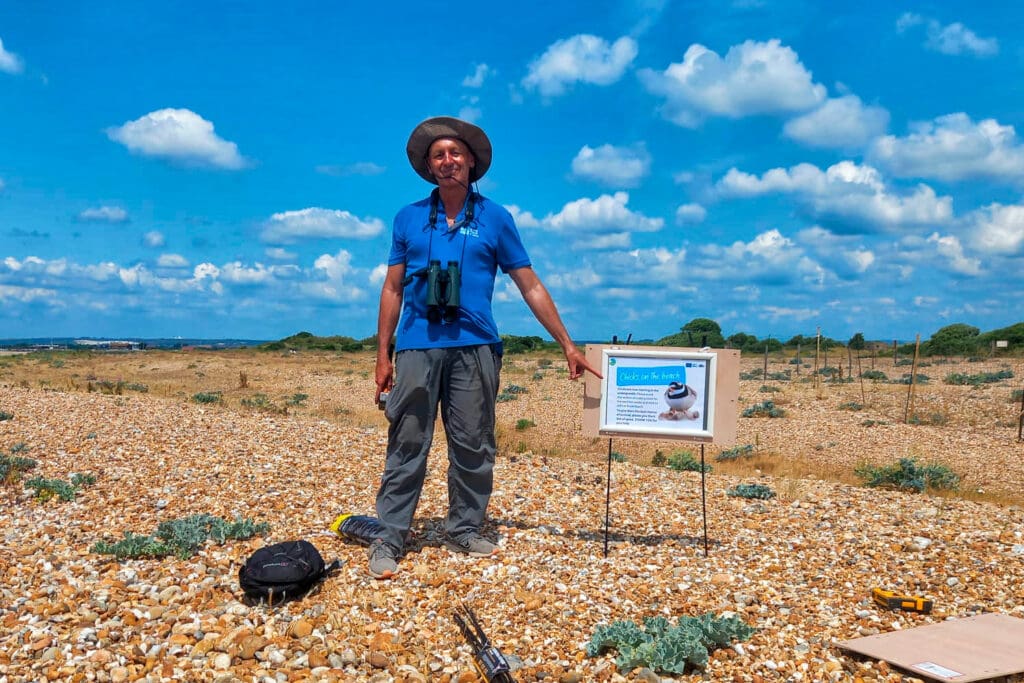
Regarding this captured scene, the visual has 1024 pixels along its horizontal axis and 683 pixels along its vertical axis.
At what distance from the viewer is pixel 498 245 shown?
4.86m

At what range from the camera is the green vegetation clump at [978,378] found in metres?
22.4

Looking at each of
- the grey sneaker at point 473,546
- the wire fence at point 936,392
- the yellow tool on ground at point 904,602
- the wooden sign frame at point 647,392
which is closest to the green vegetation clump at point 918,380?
the wire fence at point 936,392

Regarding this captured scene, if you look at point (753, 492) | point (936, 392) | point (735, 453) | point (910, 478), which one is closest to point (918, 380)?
point (936, 392)

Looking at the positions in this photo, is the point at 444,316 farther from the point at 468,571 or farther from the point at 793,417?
the point at 793,417

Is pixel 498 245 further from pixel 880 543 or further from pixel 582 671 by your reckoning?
pixel 880 543

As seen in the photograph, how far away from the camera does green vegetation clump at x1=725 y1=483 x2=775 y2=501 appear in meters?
7.32

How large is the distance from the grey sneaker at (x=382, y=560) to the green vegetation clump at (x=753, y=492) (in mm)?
3797

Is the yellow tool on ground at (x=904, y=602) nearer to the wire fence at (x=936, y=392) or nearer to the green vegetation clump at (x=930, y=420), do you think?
the wire fence at (x=936, y=392)

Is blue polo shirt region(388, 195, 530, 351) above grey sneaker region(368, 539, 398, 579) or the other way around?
above

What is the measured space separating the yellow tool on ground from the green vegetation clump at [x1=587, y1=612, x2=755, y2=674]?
3.39ft

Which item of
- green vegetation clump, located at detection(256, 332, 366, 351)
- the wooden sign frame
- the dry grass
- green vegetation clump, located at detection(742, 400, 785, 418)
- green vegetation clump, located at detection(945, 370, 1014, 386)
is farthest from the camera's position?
green vegetation clump, located at detection(256, 332, 366, 351)

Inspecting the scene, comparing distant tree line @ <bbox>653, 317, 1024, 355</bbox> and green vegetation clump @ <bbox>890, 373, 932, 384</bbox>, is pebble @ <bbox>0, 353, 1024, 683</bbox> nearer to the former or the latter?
green vegetation clump @ <bbox>890, 373, 932, 384</bbox>

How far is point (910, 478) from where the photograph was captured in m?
8.50

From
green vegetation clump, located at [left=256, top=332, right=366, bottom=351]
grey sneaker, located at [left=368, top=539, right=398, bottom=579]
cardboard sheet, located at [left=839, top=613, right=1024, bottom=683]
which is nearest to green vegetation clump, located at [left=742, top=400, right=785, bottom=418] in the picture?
cardboard sheet, located at [left=839, top=613, right=1024, bottom=683]
